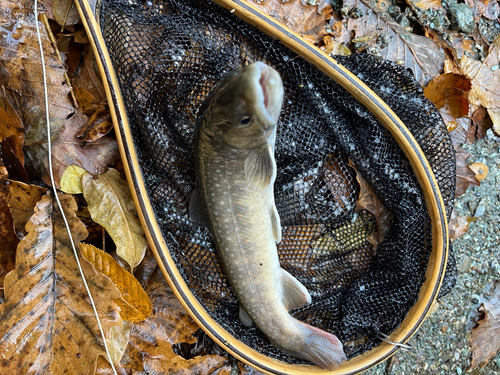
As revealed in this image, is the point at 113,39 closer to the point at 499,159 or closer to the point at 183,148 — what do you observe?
the point at 183,148

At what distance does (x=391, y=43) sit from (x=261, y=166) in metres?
1.51

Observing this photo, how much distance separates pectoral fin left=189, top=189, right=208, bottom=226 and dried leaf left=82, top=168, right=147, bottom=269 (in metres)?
0.35

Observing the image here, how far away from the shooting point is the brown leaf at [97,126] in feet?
6.35

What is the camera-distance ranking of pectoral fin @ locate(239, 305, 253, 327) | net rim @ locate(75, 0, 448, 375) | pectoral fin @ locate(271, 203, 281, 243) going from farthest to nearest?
pectoral fin @ locate(239, 305, 253, 327)
pectoral fin @ locate(271, 203, 281, 243)
net rim @ locate(75, 0, 448, 375)

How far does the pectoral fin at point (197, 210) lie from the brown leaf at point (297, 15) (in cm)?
124

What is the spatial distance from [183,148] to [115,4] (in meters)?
0.77

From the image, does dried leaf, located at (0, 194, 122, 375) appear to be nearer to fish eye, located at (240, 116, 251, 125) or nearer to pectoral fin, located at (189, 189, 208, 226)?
pectoral fin, located at (189, 189, 208, 226)

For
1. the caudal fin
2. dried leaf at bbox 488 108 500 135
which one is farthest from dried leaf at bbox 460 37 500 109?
the caudal fin

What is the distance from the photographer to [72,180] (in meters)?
1.93

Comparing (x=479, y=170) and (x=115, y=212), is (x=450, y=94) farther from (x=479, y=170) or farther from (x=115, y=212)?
(x=115, y=212)

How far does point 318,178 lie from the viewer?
205 cm

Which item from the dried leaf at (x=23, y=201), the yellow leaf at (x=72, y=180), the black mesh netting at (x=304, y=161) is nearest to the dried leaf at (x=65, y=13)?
the black mesh netting at (x=304, y=161)

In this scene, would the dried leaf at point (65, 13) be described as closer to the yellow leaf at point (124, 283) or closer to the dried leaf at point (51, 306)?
the dried leaf at point (51, 306)

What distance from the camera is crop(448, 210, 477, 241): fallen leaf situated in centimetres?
256
